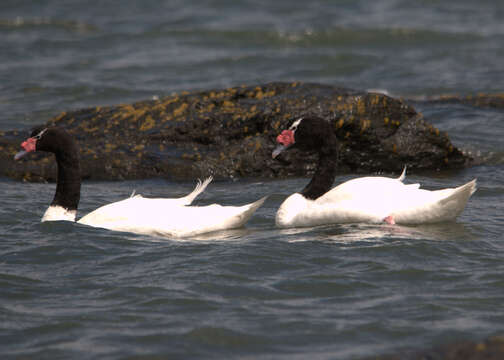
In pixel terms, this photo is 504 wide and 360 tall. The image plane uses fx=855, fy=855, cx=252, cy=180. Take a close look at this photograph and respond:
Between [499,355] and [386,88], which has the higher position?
[386,88]

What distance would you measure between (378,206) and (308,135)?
1323 mm

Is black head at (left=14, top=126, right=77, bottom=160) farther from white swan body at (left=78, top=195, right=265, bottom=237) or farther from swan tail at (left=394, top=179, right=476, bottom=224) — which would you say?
swan tail at (left=394, top=179, right=476, bottom=224)

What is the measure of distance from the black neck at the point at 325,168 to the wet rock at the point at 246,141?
1.66 metres

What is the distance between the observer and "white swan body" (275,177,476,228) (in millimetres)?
8242

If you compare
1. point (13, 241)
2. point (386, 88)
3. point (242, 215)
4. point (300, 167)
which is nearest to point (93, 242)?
point (13, 241)

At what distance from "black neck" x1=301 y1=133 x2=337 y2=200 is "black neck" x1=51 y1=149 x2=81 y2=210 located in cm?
240

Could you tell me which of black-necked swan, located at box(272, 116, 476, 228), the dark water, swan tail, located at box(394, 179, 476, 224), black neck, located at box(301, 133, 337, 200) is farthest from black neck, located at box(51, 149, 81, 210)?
swan tail, located at box(394, 179, 476, 224)

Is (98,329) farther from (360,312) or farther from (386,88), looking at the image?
(386,88)

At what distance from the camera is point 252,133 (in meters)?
11.3

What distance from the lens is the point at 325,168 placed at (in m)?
9.23

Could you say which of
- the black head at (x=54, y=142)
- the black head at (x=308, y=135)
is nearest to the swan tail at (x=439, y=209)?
the black head at (x=308, y=135)

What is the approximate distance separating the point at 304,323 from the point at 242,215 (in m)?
2.59

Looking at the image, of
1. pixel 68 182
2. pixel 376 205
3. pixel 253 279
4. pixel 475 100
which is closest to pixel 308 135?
pixel 376 205

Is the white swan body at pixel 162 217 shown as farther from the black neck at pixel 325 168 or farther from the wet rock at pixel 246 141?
the wet rock at pixel 246 141
